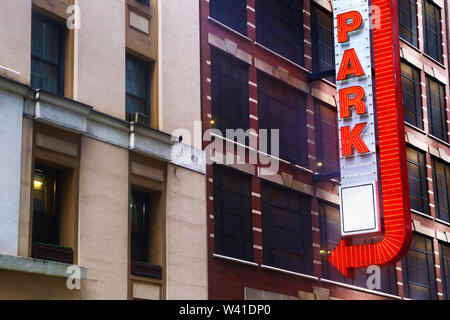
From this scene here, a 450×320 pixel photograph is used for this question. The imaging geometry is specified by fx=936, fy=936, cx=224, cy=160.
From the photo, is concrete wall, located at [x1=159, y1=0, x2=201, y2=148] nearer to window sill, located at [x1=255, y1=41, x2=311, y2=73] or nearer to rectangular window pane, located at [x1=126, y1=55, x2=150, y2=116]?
rectangular window pane, located at [x1=126, y1=55, x2=150, y2=116]

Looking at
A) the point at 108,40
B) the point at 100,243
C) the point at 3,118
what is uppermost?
the point at 108,40

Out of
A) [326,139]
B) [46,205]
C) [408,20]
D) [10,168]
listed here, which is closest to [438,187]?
[408,20]

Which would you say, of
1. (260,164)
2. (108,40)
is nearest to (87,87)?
(108,40)

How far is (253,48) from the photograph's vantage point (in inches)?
1319

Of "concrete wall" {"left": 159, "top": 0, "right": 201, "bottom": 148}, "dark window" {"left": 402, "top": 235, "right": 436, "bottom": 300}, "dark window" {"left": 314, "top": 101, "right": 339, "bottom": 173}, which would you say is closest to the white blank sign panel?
"dark window" {"left": 314, "top": 101, "right": 339, "bottom": 173}

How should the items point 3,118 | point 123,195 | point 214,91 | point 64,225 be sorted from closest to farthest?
point 3,118, point 64,225, point 123,195, point 214,91

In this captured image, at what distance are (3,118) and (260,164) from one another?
11807 millimetres

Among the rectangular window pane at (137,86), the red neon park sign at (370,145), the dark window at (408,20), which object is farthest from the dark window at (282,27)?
the dark window at (408,20)

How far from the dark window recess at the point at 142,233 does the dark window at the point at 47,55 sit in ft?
13.5

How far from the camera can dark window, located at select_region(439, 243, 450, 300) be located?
137 feet

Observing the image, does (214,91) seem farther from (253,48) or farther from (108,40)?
(108,40)

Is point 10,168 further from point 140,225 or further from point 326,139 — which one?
point 326,139

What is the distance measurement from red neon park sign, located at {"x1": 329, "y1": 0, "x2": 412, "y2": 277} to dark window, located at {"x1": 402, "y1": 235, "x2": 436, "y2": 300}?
26.1ft

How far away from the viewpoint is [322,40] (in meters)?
38.1
